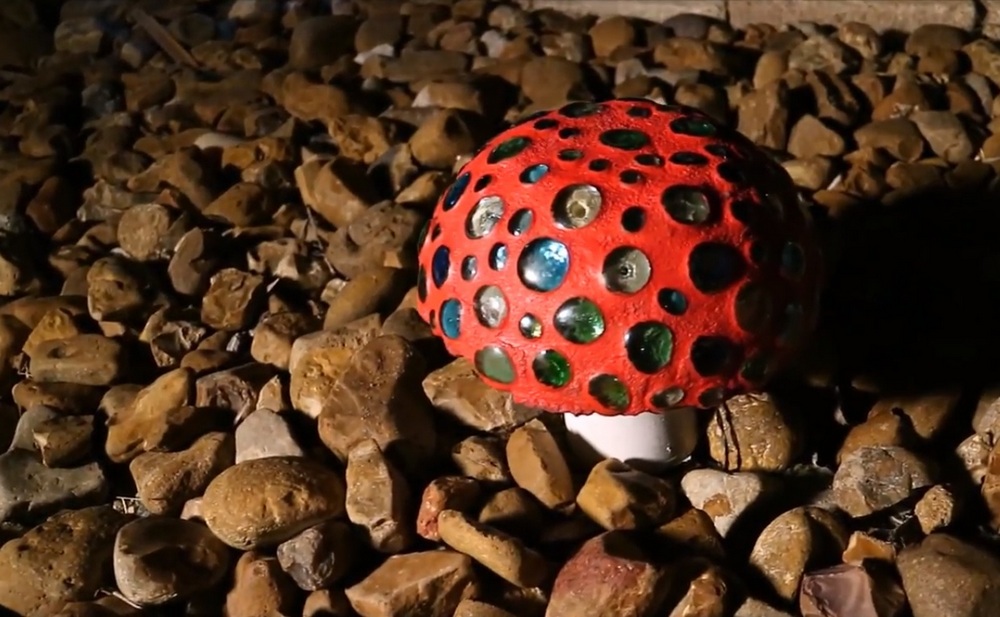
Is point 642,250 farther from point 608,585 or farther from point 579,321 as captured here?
point 608,585

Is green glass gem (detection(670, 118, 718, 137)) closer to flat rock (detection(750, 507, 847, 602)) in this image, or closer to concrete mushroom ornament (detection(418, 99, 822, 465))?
concrete mushroom ornament (detection(418, 99, 822, 465))

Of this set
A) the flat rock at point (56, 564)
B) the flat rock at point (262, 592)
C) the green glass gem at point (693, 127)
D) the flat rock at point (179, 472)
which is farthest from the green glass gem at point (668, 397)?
the flat rock at point (56, 564)

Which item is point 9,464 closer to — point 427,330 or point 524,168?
point 427,330

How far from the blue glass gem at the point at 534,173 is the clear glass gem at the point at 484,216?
1.6 inches

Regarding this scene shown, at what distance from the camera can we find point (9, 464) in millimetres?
1820

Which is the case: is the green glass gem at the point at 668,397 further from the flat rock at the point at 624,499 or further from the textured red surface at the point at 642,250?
Answer: the flat rock at the point at 624,499

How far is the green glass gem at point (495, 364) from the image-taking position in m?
1.47

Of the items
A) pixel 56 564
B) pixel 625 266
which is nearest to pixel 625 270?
pixel 625 266

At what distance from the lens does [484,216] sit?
4.87 feet

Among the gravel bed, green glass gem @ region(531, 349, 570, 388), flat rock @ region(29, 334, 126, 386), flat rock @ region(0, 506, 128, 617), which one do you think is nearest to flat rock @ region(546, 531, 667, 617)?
the gravel bed

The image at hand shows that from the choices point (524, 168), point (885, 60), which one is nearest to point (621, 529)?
point (524, 168)

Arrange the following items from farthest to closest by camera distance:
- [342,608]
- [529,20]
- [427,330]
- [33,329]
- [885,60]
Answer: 1. [529,20]
2. [885,60]
3. [33,329]
4. [427,330]
5. [342,608]

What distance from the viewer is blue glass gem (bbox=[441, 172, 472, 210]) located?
1554 millimetres

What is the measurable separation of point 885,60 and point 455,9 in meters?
1.04
